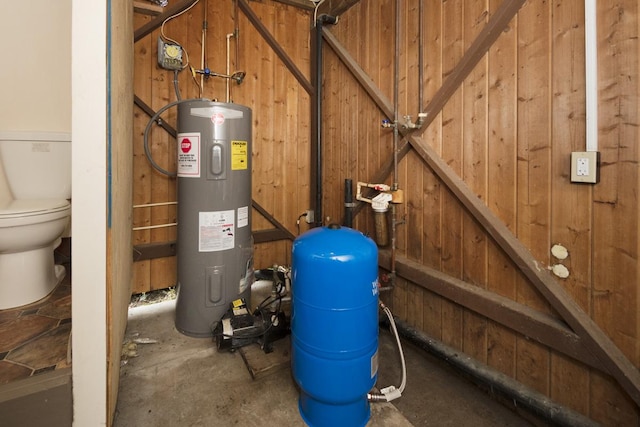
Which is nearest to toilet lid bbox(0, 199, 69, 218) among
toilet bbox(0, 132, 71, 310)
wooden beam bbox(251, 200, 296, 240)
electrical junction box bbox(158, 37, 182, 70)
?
toilet bbox(0, 132, 71, 310)

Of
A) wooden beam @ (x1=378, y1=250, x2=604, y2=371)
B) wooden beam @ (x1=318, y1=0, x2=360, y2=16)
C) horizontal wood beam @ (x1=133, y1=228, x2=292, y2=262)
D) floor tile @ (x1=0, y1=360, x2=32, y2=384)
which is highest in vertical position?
wooden beam @ (x1=318, y1=0, x2=360, y2=16)

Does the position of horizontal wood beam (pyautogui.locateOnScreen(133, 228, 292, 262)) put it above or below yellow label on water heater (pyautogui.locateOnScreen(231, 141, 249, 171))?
below

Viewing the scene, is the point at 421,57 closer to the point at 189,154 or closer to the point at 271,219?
the point at 189,154

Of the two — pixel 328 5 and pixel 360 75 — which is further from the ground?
pixel 328 5

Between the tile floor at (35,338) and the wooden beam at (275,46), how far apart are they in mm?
2731

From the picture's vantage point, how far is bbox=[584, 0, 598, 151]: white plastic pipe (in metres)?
1.27

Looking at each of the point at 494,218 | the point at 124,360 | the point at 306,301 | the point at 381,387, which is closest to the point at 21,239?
the point at 124,360

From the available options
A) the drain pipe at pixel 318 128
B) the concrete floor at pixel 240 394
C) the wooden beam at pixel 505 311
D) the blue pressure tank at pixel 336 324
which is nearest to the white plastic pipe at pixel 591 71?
the wooden beam at pixel 505 311

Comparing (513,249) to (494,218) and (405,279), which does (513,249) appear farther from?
(405,279)

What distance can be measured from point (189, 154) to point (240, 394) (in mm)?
1537

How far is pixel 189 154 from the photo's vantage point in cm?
213

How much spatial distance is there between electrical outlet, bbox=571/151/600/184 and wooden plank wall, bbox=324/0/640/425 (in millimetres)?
29

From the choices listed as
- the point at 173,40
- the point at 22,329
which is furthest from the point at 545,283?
the point at 173,40

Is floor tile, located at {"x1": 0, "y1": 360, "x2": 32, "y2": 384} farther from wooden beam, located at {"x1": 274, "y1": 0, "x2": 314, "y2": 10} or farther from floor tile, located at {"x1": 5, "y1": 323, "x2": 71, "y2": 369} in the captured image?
wooden beam, located at {"x1": 274, "y1": 0, "x2": 314, "y2": 10}
